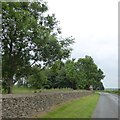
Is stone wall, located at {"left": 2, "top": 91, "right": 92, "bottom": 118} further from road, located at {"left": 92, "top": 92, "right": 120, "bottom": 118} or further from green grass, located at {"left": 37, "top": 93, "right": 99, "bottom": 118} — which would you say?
road, located at {"left": 92, "top": 92, "right": 120, "bottom": 118}

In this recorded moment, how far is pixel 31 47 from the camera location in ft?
80.0

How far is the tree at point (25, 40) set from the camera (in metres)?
22.0

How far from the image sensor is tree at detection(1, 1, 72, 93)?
2205cm

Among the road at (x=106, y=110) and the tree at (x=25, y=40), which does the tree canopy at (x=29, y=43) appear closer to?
the tree at (x=25, y=40)

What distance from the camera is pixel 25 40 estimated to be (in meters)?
23.5

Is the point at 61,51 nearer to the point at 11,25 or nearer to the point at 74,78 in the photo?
the point at 11,25

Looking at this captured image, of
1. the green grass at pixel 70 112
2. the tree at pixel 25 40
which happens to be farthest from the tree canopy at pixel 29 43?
the green grass at pixel 70 112

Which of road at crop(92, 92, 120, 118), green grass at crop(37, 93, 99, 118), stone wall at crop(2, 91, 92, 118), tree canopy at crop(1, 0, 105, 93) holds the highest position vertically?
tree canopy at crop(1, 0, 105, 93)

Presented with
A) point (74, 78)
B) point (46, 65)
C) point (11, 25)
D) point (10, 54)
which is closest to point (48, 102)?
point (46, 65)

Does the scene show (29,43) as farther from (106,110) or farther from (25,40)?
(106,110)

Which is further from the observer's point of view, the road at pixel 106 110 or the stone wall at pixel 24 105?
the road at pixel 106 110

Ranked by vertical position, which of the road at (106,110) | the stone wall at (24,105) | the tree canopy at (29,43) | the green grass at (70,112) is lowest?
the road at (106,110)

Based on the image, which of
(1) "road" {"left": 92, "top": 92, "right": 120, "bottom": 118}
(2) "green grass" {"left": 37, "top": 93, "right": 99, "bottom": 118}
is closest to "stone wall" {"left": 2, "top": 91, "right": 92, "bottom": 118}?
(2) "green grass" {"left": 37, "top": 93, "right": 99, "bottom": 118}

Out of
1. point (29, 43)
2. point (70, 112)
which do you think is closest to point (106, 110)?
point (70, 112)
